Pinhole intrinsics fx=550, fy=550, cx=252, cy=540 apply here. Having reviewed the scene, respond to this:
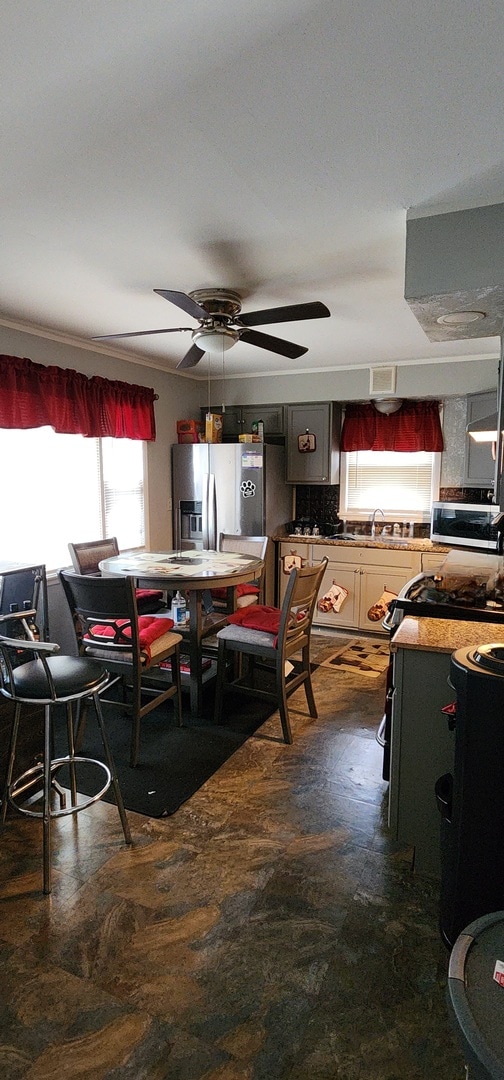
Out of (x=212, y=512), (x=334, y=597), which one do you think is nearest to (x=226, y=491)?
(x=212, y=512)

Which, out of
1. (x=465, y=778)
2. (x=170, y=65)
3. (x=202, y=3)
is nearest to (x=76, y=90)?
(x=170, y=65)

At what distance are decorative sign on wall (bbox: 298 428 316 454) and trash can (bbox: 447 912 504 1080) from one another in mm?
4421

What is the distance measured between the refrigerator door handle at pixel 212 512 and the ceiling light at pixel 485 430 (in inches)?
86.1

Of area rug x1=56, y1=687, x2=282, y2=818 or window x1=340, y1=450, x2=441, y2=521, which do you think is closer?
area rug x1=56, y1=687, x2=282, y2=818

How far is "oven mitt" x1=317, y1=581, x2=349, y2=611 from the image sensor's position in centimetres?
488

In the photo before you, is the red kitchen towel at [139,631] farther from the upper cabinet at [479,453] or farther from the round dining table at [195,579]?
the upper cabinet at [479,453]

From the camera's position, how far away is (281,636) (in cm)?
286

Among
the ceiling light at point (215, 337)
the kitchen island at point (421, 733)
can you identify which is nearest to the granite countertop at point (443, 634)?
the kitchen island at point (421, 733)

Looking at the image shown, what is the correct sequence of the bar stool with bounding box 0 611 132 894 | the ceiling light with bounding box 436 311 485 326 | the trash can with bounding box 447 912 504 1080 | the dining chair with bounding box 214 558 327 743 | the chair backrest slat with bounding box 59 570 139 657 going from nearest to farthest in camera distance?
1. the trash can with bounding box 447 912 504 1080
2. the bar stool with bounding box 0 611 132 894
3. the ceiling light with bounding box 436 311 485 326
4. the chair backrest slat with bounding box 59 570 139 657
5. the dining chair with bounding box 214 558 327 743

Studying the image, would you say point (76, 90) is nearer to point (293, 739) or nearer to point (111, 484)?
point (293, 739)

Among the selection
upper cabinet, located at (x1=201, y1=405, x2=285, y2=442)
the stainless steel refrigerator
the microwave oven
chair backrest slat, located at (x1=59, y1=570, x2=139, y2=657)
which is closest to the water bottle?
chair backrest slat, located at (x1=59, y1=570, x2=139, y2=657)

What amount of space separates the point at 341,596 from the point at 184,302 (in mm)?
3125

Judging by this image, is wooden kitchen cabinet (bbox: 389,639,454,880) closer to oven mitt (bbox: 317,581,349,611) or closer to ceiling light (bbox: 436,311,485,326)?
ceiling light (bbox: 436,311,485,326)

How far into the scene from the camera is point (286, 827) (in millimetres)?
2238
